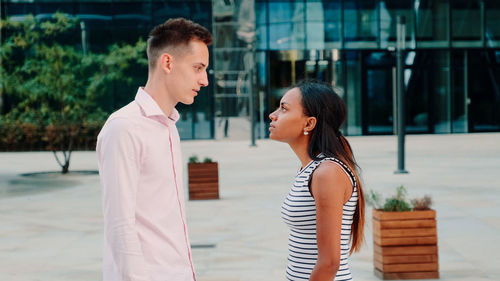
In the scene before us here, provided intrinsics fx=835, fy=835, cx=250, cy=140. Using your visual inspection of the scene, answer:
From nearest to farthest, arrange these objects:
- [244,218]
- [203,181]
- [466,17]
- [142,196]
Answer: [142,196]
[244,218]
[203,181]
[466,17]

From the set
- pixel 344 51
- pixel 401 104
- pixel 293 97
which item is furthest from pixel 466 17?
pixel 293 97

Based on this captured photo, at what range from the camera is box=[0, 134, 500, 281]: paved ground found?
27.9ft

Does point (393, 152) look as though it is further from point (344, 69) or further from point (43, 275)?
point (43, 275)

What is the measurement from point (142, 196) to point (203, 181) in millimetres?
11725

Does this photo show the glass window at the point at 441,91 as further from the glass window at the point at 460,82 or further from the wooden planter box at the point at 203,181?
the wooden planter box at the point at 203,181

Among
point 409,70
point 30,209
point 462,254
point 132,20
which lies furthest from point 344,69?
point 462,254

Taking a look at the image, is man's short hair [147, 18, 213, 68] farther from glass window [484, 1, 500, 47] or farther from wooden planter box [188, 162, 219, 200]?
glass window [484, 1, 500, 47]

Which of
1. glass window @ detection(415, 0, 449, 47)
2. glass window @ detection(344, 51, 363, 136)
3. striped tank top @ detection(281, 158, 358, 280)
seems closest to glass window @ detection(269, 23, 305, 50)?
glass window @ detection(344, 51, 363, 136)

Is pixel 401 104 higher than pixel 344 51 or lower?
lower

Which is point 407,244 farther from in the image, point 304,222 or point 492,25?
point 492,25

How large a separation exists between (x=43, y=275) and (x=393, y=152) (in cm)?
1901

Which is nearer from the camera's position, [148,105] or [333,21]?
[148,105]

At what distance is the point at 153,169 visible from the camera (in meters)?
3.01

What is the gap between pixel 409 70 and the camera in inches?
1443
